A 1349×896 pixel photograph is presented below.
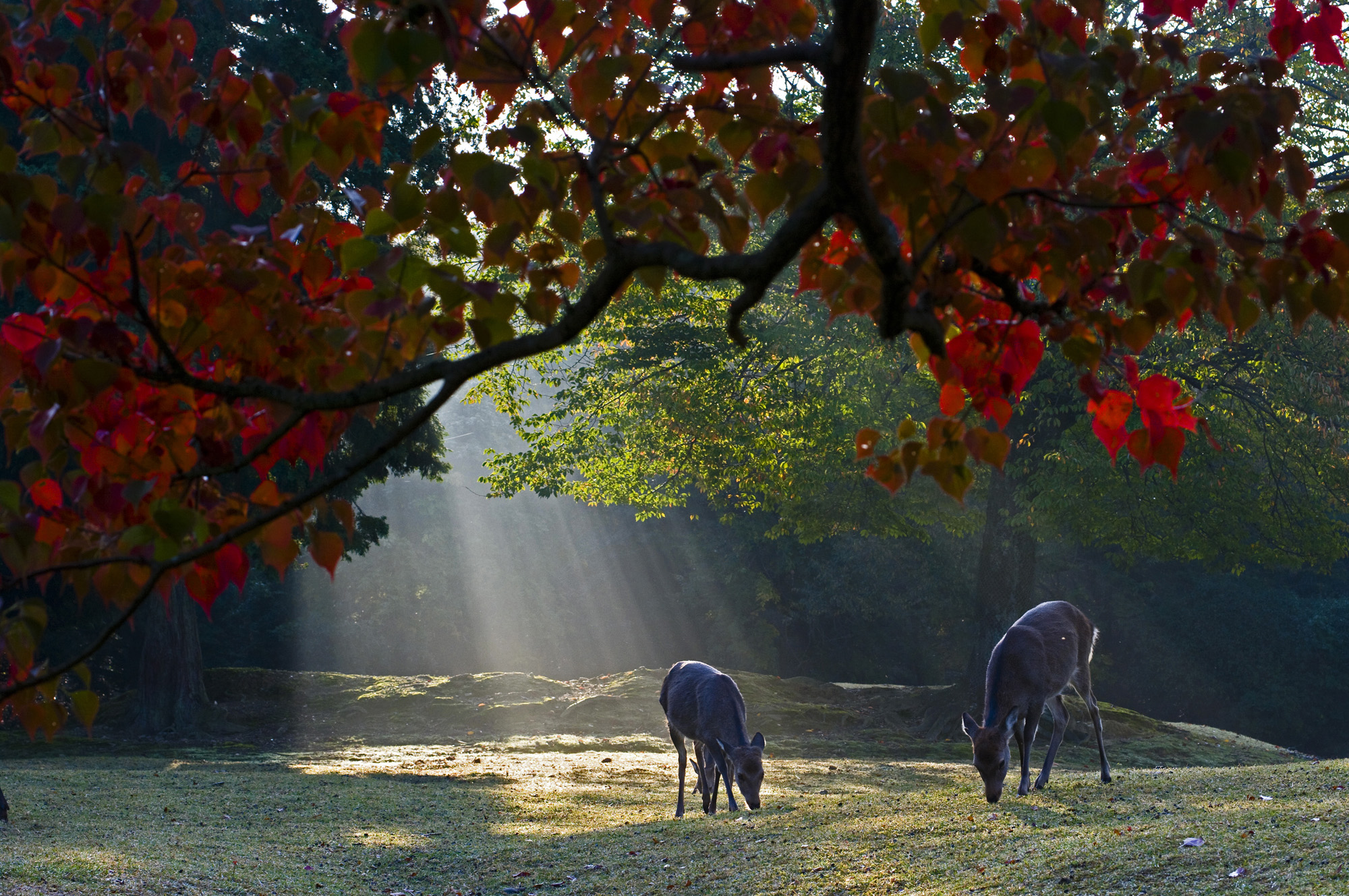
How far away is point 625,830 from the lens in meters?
9.51

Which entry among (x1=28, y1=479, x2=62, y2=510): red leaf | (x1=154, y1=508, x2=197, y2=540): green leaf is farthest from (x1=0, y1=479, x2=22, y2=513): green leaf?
(x1=28, y1=479, x2=62, y2=510): red leaf

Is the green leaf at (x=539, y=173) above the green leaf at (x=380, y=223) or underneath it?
above

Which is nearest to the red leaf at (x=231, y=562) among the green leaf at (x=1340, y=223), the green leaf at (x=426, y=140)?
the green leaf at (x=426, y=140)

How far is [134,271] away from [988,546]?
20.8 metres

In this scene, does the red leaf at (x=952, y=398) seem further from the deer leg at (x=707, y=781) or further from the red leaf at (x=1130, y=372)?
the deer leg at (x=707, y=781)

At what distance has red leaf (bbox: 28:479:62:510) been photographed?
319 cm

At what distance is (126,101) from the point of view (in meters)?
3.09

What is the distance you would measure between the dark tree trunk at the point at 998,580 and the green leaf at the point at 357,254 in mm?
20028

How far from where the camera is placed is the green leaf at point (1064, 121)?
2.15 metres

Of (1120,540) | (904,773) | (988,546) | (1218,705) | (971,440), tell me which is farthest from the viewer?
(1218,705)

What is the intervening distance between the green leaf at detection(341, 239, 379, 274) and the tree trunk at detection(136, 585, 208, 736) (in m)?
20.3

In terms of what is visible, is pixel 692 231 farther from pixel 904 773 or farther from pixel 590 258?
pixel 904 773

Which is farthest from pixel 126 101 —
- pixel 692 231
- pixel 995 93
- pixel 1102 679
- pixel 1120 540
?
pixel 1102 679

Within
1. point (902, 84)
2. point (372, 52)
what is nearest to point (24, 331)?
point (372, 52)
